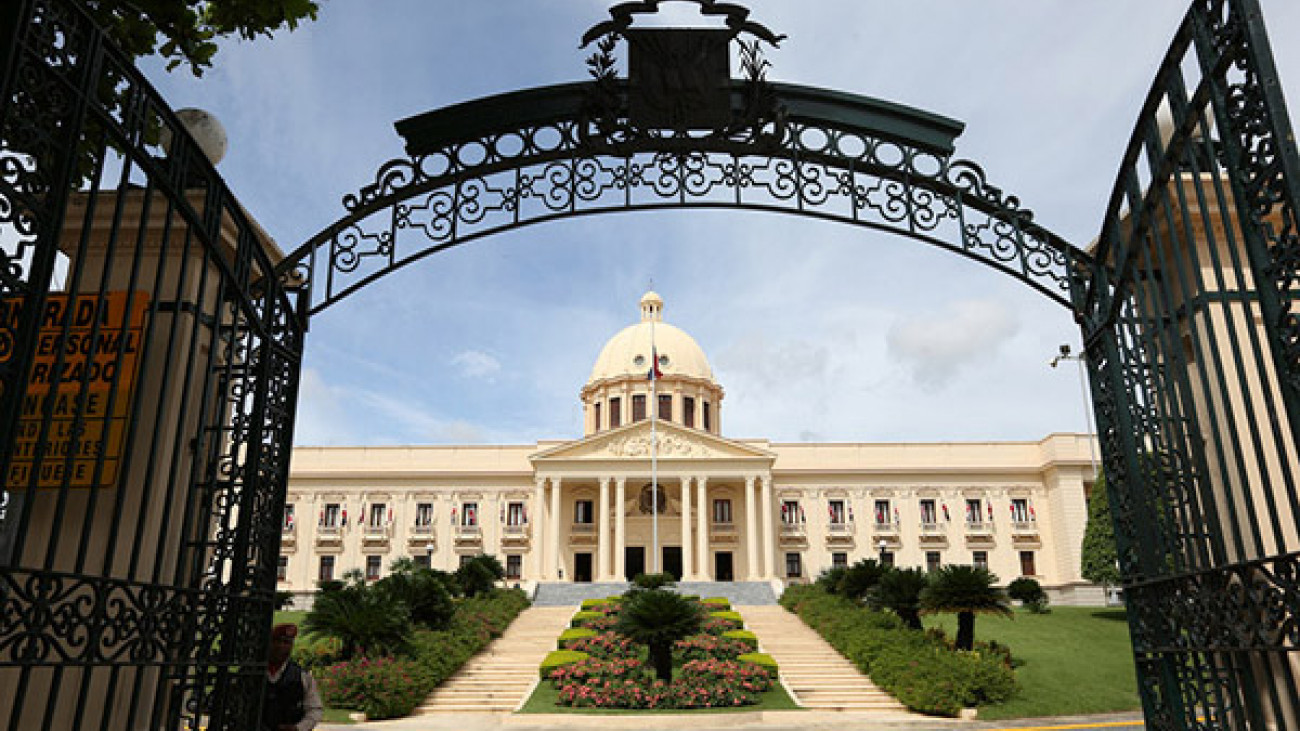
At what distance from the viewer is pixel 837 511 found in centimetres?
4341

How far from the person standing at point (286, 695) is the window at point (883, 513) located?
3995 cm

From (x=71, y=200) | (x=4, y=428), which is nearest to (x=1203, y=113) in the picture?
(x=4, y=428)

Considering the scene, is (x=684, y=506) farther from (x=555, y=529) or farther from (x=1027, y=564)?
(x=1027, y=564)

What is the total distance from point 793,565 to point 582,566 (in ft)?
32.7

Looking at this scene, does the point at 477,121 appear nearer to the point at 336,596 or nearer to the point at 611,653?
the point at 336,596

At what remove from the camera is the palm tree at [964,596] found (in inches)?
691

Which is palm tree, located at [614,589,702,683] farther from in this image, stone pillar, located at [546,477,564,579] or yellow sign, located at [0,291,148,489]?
stone pillar, located at [546,477,564,579]

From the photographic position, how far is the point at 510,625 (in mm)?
25438

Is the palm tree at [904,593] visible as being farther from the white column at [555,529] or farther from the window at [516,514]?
the window at [516,514]

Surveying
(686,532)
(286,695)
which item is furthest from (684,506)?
(286,695)

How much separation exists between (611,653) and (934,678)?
6108 millimetres

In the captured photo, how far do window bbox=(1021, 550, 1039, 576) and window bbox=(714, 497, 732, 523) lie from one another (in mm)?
13582

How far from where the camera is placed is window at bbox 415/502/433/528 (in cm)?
4325

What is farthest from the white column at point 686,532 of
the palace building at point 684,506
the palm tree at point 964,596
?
the palm tree at point 964,596
